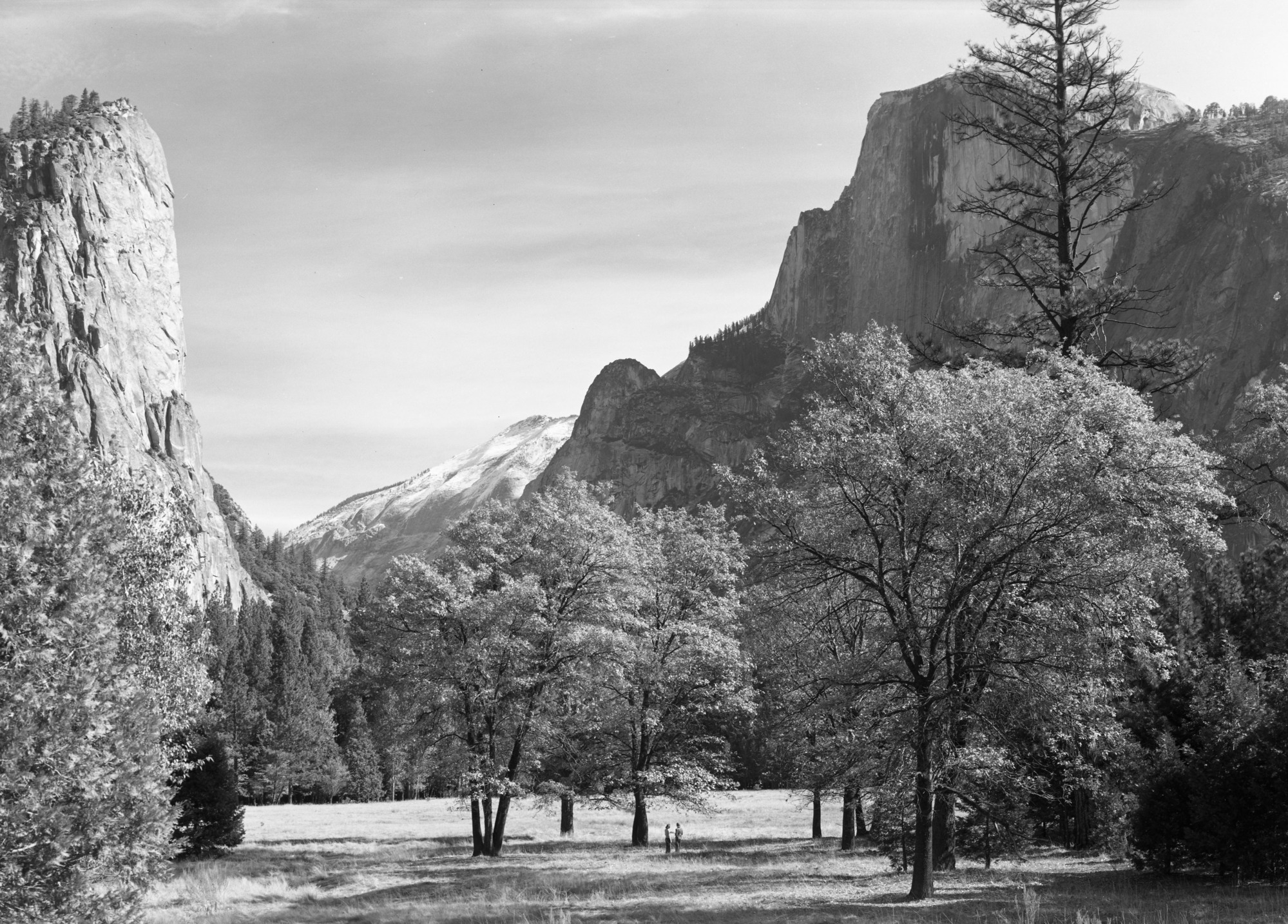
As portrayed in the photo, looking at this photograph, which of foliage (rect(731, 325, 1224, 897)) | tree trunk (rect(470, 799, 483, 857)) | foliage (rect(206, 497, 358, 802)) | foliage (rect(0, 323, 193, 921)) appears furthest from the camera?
foliage (rect(206, 497, 358, 802))

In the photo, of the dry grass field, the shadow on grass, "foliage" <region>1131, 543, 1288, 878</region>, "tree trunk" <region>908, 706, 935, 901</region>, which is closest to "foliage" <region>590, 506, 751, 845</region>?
the dry grass field

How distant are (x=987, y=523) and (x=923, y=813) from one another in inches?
214

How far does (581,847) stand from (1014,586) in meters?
23.8

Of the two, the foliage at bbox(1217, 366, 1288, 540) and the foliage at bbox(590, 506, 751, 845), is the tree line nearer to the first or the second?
the foliage at bbox(1217, 366, 1288, 540)

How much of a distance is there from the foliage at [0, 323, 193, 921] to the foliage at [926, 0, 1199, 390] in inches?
693

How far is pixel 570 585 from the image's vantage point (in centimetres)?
3419

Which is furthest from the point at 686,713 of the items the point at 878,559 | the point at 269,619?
the point at 269,619

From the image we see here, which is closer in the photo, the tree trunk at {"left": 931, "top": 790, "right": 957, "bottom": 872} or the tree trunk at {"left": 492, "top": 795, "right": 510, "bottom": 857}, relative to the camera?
the tree trunk at {"left": 931, "top": 790, "right": 957, "bottom": 872}

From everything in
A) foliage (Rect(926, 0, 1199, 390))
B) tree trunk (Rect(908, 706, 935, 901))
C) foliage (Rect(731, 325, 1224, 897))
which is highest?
foliage (Rect(926, 0, 1199, 390))

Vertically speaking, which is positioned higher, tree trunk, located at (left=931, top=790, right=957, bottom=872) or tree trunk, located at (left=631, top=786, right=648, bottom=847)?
tree trunk, located at (left=931, top=790, right=957, bottom=872)

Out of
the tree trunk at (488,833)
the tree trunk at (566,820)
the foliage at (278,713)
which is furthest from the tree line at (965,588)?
the foliage at (278,713)

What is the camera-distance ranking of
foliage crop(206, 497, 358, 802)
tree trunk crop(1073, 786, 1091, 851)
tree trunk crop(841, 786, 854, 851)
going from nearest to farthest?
tree trunk crop(1073, 786, 1091, 851), tree trunk crop(841, 786, 854, 851), foliage crop(206, 497, 358, 802)

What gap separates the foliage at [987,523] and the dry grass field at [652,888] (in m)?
2.59

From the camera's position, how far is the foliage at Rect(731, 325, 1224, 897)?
18047mm
